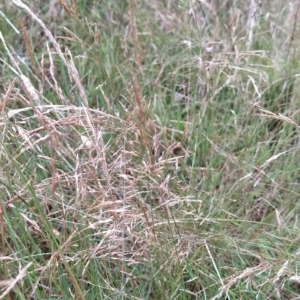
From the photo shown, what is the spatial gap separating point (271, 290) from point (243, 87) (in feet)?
2.17

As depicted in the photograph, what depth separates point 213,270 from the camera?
1.16 meters

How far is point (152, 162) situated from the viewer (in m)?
1.14

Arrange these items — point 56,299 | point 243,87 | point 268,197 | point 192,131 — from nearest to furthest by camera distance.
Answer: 1. point 56,299
2. point 268,197
3. point 192,131
4. point 243,87

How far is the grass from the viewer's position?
1.04m

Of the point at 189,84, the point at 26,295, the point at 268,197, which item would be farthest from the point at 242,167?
the point at 26,295

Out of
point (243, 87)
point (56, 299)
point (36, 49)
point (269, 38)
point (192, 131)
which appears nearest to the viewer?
point (56, 299)

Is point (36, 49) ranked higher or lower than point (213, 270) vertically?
higher

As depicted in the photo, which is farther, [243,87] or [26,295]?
[243,87]

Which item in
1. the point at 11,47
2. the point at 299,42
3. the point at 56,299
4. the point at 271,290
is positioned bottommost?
the point at 271,290

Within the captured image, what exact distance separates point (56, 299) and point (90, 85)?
75cm

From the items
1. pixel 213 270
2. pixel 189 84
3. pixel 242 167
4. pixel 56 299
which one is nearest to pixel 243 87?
pixel 189 84

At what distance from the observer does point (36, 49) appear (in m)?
1.87

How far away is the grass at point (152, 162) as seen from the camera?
104 centimetres

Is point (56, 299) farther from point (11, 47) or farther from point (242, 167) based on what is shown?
point (11, 47)
